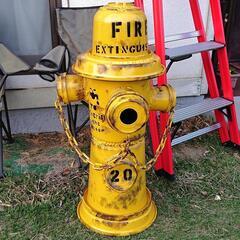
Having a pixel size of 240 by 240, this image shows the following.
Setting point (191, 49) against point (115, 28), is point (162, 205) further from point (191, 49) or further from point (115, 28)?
point (115, 28)

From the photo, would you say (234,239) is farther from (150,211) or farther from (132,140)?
(132,140)

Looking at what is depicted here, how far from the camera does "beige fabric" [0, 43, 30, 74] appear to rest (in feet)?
9.21

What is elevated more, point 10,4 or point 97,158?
point 10,4

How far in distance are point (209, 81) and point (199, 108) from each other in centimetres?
39

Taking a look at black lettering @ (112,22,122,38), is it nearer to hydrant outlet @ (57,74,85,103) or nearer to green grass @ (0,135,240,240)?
hydrant outlet @ (57,74,85,103)

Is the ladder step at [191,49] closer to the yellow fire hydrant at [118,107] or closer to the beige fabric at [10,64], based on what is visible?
the yellow fire hydrant at [118,107]

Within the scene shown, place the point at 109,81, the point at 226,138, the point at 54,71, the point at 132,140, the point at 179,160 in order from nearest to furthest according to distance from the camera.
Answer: the point at 109,81, the point at 132,140, the point at 54,71, the point at 179,160, the point at 226,138

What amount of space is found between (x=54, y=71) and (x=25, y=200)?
945 millimetres

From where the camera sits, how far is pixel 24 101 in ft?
11.5

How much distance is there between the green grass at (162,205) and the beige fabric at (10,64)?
2.64 feet

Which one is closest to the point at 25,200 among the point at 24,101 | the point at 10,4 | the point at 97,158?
the point at 97,158

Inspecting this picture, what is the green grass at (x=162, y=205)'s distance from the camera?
2.46 metres

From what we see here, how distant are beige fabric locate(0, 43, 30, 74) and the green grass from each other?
81 cm

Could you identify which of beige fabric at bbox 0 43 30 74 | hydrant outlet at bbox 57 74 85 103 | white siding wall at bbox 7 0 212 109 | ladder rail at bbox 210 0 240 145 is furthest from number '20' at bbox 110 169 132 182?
white siding wall at bbox 7 0 212 109
